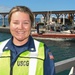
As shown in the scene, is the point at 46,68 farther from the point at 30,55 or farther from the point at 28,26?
the point at 28,26

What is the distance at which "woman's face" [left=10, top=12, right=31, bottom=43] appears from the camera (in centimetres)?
216

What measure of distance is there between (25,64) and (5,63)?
156 mm

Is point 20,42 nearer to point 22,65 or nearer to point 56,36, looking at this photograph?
point 22,65

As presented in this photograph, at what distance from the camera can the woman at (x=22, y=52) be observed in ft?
6.82

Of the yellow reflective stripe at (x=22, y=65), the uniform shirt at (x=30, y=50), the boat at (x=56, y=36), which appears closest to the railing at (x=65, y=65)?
the uniform shirt at (x=30, y=50)

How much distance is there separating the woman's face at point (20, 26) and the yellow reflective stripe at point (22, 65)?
151 mm

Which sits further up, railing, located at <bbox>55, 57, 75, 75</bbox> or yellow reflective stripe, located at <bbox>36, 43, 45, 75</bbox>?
yellow reflective stripe, located at <bbox>36, 43, 45, 75</bbox>

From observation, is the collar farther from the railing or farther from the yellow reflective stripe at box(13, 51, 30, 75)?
the railing

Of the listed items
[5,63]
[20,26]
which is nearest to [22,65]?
[5,63]

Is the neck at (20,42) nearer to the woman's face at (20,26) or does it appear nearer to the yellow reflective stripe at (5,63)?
the woman's face at (20,26)

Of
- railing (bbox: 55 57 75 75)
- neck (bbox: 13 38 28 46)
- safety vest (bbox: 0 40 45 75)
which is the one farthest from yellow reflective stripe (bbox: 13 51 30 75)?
railing (bbox: 55 57 75 75)

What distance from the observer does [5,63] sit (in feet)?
6.83

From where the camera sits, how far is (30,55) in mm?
2123

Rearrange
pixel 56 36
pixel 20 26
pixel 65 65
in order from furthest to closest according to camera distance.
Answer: pixel 56 36
pixel 65 65
pixel 20 26
